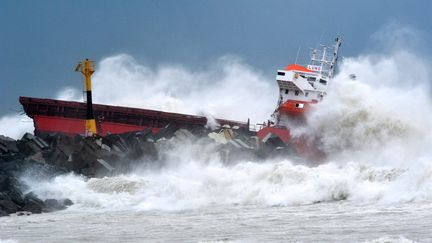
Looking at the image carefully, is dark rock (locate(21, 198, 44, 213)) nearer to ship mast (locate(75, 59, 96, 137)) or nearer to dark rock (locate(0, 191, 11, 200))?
dark rock (locate(0, 191, 11, 200))

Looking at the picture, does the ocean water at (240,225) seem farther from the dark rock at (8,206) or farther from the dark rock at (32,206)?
the dark rock at (8,206)

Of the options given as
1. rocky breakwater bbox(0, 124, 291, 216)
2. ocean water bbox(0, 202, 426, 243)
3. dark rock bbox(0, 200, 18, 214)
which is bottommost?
ocean water bbox(0, 202, 426, 243)

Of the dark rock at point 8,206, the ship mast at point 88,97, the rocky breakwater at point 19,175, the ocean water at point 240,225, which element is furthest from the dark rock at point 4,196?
the ship mast at point 88,97

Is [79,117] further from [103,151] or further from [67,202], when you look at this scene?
[67,202]

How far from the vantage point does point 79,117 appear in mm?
36188

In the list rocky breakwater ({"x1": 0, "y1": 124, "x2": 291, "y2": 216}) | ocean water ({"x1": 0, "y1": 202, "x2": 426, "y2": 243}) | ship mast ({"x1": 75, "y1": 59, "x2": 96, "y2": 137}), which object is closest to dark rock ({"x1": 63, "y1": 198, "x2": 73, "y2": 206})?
rocky breakwater ({"x1": 0, "y1": 124, "x2": 291, "y2": 216})

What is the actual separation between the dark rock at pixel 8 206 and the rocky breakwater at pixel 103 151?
0.75 metres

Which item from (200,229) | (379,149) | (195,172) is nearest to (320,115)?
(379,149)

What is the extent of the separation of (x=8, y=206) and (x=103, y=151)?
7493 millimetres

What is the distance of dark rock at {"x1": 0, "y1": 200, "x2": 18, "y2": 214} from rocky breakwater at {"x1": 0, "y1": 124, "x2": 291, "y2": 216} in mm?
754

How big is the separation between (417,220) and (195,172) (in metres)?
12.1

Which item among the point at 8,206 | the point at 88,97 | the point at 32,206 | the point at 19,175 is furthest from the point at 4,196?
the point at 88,97

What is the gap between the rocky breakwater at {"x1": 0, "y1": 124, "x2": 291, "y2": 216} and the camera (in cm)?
2531

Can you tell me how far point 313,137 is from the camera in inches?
1202
